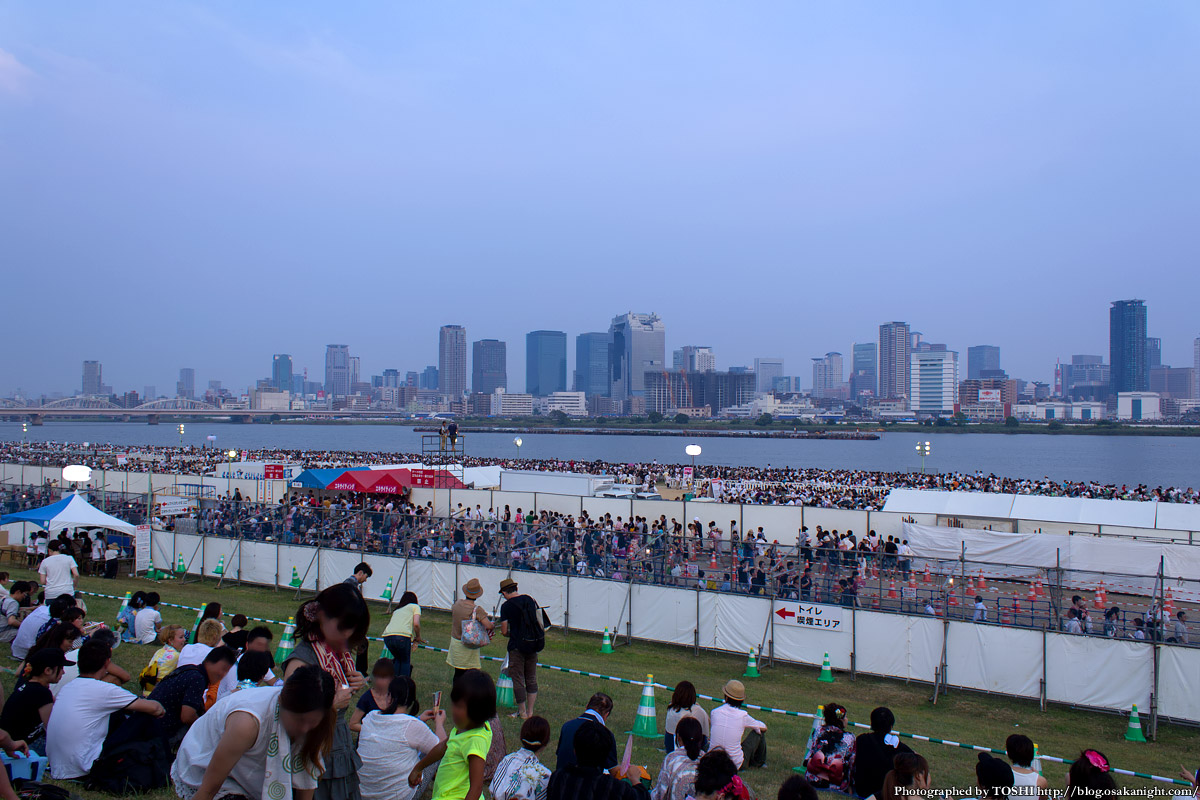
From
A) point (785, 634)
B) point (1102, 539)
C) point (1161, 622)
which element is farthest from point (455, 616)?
point (1102, 539)

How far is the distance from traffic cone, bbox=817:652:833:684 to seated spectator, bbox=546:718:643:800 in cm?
1031

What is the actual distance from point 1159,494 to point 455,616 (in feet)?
148

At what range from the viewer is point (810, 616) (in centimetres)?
1452

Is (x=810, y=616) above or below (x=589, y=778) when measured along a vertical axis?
below

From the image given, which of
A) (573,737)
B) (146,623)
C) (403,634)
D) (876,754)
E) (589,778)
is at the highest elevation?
(573,737)

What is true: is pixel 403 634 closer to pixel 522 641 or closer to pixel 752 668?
pixel 522 641

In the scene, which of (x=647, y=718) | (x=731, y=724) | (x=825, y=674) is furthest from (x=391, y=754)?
(x=825, y=674)

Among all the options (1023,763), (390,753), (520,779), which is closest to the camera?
(520,779)

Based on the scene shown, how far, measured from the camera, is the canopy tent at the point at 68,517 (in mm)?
19984

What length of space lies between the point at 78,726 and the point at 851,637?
A: 478 inches

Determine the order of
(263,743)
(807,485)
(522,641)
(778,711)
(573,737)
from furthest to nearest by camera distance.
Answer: (807,485) < (778,711) < (522,641) < (573,737) < (263,743)

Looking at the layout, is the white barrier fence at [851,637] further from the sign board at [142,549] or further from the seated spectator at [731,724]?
the seated spectator at [731,724]

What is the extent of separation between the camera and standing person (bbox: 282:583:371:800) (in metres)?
4.31

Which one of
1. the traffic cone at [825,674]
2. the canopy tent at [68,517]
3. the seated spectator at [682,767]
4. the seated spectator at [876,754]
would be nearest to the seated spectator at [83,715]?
the seated spectator at [682,767]
